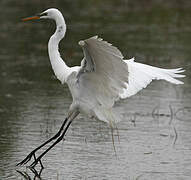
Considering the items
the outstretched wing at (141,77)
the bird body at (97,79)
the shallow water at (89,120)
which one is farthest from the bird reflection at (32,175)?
the outstretched wing at (141,77)

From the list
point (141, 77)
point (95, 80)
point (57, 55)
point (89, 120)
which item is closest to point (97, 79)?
point (95, 80)

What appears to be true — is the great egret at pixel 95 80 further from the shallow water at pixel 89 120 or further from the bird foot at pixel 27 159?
the shallow water at pixel 89 120

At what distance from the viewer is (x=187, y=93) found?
37.1 feet

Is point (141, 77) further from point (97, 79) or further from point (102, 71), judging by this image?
point (102, 71)

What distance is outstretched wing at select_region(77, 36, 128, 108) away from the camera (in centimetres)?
600

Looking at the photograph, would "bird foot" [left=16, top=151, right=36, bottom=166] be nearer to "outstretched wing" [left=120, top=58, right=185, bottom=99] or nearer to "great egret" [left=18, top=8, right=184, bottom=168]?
→ "great egret" [left=18, top=8, right=184, bottom=168]

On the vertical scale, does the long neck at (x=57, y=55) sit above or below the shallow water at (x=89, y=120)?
above

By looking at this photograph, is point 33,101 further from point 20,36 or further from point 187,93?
point 20,36

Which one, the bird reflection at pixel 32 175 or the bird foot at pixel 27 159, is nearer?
the bird reflection at pixel 32 175

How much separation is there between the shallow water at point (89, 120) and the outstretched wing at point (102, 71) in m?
0.89

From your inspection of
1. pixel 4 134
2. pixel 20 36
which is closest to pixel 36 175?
pixel 4 134

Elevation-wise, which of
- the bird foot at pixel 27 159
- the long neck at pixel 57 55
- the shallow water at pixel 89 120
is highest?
the long neck at pixel 57 55

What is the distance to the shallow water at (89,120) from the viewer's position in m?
7.09

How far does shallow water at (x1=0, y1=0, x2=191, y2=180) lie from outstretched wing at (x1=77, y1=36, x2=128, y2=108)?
89 centimetres
